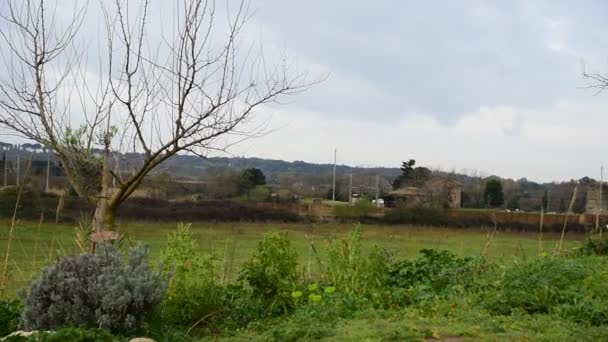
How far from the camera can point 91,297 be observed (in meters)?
4.89

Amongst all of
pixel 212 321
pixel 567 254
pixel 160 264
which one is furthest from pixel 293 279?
pixel 567 254

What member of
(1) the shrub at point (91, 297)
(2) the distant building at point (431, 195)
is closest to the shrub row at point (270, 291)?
(1) the shrub at point (91, 297)

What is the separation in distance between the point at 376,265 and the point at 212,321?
182cm

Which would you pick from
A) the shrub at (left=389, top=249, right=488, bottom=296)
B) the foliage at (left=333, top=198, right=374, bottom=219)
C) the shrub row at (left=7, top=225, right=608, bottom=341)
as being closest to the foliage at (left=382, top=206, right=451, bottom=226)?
the foliage at (left=333, top=198, right=374, bottom=219)

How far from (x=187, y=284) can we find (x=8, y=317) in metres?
1.39

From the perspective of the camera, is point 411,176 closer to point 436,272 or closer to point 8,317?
point 436,272

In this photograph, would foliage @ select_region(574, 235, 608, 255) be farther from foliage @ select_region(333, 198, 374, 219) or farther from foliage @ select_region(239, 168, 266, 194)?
foliage @ select_region(239, 168, 266, 194)

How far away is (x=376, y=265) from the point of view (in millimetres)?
6906

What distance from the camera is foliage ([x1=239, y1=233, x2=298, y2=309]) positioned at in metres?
6.27

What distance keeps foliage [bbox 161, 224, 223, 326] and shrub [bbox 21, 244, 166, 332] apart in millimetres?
581

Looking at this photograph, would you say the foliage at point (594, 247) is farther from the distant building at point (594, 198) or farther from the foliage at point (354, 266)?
the distant building at point (594, 198)

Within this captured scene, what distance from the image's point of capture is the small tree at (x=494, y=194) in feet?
119

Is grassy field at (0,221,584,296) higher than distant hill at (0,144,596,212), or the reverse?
distant hill at (0,144,596,212)

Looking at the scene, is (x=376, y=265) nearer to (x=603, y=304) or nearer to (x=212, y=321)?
(x=212, y=321)
